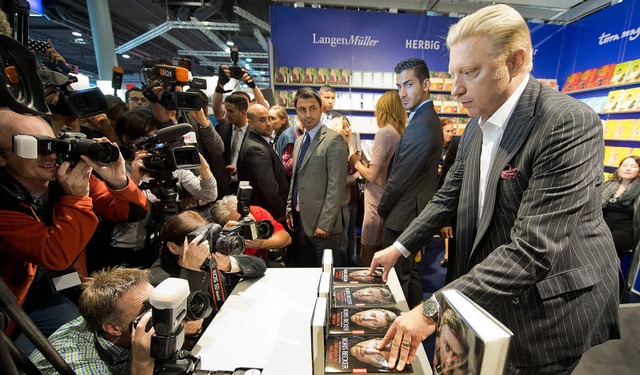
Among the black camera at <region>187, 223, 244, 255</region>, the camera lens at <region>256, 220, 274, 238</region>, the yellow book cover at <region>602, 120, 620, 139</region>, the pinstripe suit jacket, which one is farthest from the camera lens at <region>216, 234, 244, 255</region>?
the yellow book cover at <region>602, 120, 620, 139</region>

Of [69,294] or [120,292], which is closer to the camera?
[120,292]

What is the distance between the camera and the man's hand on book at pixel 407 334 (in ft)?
2.72

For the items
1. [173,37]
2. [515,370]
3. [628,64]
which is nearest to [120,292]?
[515,370]

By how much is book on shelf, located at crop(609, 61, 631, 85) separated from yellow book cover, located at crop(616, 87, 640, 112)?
258mm

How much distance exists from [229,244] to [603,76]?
6.35m

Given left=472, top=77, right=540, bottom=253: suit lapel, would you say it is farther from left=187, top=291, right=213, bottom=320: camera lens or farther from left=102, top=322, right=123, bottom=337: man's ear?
left=102, top=322, right=123, bottom=337: man's ear

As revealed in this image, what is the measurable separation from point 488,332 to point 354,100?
18.6 ft

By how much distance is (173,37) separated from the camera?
30.0 ft

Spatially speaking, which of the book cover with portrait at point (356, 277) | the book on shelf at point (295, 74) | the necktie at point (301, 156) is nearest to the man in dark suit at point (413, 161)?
the necktie at point (301, 156)

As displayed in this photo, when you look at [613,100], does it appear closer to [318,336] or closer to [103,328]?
[318,336]

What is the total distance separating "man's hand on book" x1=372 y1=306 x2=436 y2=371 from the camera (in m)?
0.83

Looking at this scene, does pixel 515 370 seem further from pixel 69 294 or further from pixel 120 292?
pixel 69 294

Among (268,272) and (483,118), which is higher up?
(483,118)

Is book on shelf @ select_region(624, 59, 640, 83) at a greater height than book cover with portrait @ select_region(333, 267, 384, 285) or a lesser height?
greater
